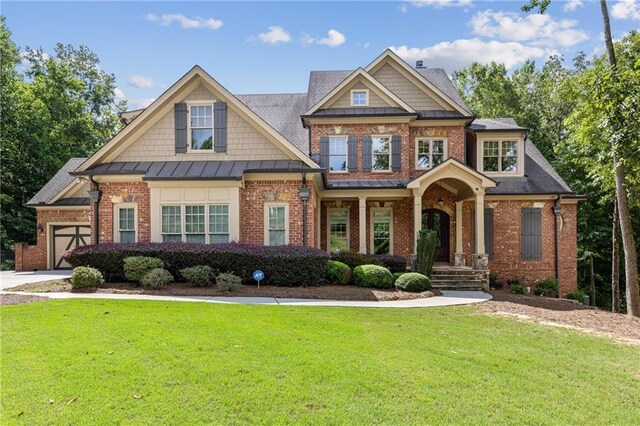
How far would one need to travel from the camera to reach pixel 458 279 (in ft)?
50.8

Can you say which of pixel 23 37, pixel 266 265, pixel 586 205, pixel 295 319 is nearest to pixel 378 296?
pixel 266 265

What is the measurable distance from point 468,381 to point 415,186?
11831mm

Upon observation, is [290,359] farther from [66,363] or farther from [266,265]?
[266,265]

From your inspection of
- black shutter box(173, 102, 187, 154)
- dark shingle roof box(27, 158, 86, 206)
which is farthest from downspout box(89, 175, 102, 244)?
dark shingle roof box(27, 158, 86, 206)

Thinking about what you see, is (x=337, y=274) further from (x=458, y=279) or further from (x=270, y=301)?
(x=458, y=279)

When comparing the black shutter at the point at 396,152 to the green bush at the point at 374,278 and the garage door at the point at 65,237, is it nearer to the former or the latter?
the green bush at the point at 374,278

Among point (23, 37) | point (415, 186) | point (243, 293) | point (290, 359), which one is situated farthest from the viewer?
point (23, 37)

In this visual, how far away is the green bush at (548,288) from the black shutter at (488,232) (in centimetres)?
235

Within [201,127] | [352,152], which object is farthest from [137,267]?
[352,152]

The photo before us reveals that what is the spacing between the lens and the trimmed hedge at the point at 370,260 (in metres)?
15.4

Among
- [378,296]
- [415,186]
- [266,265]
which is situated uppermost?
[415,186]

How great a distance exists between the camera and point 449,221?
18.9 m

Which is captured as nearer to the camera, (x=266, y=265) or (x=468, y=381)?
(x=468, y=381)

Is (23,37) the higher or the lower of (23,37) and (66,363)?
the higher
